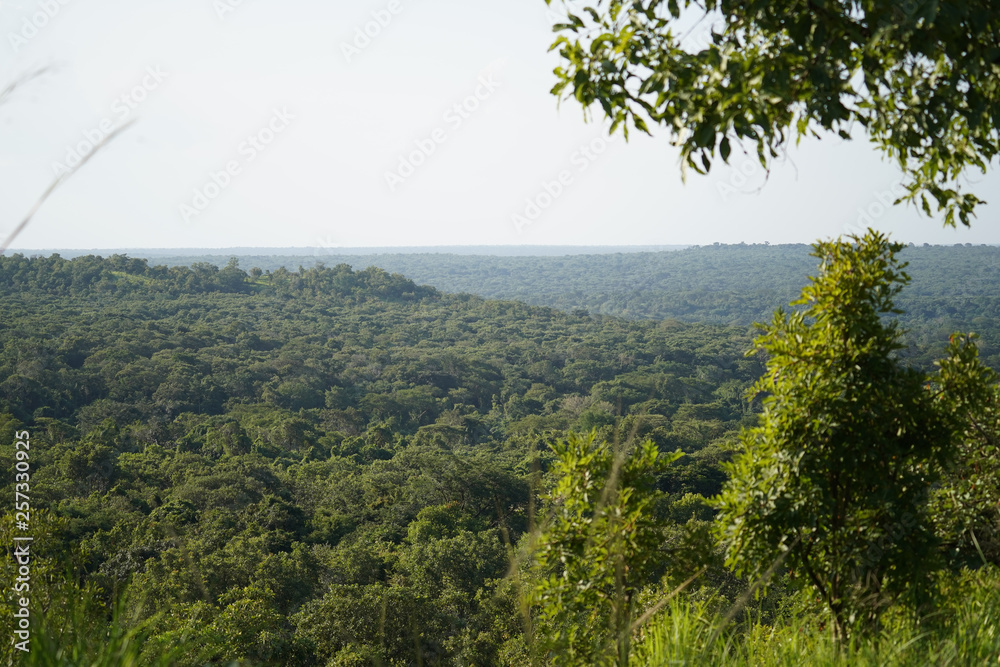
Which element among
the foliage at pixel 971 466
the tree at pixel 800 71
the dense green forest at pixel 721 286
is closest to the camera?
the tree at pixel 800 71

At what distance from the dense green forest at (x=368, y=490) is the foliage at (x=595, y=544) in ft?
0.05

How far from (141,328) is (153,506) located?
33571 mm

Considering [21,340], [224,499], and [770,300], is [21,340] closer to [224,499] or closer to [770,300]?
[224,499]

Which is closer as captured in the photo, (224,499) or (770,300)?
(224,499)

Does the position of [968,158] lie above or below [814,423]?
above

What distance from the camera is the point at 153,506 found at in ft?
64.5

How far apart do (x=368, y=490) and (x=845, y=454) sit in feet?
65.1

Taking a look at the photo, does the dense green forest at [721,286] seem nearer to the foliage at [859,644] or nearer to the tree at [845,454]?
the tree at [845,454]

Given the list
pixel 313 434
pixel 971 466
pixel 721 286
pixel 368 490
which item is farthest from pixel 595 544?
pixel 721 286

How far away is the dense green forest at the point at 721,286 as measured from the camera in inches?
3999

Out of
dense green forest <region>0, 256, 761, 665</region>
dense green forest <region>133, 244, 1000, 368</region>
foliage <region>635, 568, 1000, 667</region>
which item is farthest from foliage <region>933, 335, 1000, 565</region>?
dense green forest <region>133, 244, 1000, 368</region>

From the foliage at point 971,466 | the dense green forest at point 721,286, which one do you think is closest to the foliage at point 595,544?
the foliage at point 971,466

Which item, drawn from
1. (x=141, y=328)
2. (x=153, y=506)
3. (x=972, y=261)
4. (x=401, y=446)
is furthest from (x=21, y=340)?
(x=972, y=261)

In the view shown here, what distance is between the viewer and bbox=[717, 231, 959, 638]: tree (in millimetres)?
3027
